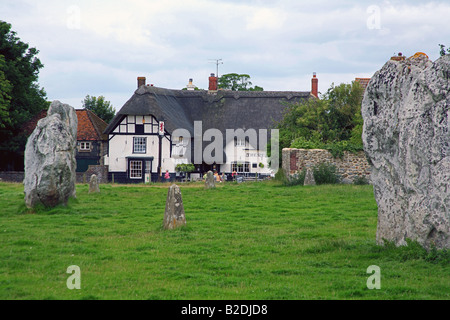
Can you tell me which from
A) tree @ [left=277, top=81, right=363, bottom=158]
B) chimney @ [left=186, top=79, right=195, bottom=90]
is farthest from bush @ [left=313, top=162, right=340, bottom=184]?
chimney @ [left=186, top=79, right=195, bottom=90]

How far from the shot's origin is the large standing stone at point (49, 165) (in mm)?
18391

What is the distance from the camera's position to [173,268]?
10469 millimetres

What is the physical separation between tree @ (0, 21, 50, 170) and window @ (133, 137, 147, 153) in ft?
29.3

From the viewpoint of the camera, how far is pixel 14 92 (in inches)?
1864

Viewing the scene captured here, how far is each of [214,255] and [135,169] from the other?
39.4 metres

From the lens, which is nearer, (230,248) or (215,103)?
(230,248)

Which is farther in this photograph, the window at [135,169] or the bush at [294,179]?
the window at [135,169]

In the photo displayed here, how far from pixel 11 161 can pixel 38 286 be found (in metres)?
44.4

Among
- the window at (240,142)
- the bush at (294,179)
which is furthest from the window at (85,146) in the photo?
the bush at (294,179)

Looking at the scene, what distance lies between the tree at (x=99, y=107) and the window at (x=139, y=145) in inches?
694

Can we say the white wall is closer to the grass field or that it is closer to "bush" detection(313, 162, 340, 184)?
"bush" detection(313, 162, 340, 184)

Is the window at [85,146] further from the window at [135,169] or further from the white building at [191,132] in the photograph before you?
the window at [135,169]
